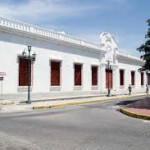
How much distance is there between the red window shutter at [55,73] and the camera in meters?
28.6

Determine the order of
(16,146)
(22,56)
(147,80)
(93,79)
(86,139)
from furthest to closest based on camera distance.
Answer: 1. (147,80)
2. (93,79)
3. (22,56)
4. (86,139)
5. (16,146)

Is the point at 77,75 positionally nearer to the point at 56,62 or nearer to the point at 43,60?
the point at 56,62

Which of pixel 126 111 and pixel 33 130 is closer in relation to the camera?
pixel 33 130

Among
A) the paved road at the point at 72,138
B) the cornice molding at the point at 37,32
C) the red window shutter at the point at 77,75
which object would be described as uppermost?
the cornice molding at the point at 37,32

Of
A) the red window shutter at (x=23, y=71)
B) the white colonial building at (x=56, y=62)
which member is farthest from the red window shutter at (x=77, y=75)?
the red window shutter at (x=23, y=71)

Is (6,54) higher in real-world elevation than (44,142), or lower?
higher

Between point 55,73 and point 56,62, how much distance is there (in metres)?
1.20

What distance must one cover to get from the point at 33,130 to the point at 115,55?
32.1m

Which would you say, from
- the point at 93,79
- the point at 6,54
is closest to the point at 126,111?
the point at 6,54

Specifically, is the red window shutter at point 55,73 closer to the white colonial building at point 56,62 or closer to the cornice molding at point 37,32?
the white colonial building at point 56,62

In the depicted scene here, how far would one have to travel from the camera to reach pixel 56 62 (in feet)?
95.8

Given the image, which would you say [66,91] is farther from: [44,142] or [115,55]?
[44,142]

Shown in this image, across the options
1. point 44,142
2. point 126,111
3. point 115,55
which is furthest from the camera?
point 115,55

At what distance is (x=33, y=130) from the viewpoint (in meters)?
Answer: 9.16
